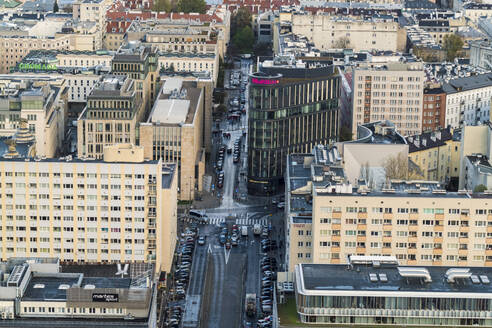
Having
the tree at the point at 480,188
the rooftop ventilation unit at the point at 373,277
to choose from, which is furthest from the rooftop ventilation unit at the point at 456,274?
the tree at the point at 480,188

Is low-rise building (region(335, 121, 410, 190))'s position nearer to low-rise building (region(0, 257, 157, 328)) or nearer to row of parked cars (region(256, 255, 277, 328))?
row of parked cars (region(256, 255, 277, 328))

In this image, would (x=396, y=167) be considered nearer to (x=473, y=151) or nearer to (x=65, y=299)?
(x=473, y=151)

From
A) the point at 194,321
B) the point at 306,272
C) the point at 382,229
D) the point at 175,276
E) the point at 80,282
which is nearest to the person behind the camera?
the point at 306,272

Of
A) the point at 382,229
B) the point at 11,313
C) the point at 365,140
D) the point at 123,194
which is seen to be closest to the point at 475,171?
the point at 365,140

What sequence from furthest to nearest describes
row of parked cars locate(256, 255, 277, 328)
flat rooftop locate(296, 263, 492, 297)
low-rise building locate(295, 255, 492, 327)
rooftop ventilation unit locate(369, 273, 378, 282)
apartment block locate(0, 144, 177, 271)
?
apartment block locate(0, 144, 177, 271) → row of parked cars locate(256, 255, 277, 328) → rooftop ventilation unit locate(369, 273, 378, 282) → flat rooftop locate(296, 263, 492, 297) → low-rise building locate(295, 255, 492, 327)

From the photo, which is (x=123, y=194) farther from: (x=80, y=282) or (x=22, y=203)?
(x=80, y=282)

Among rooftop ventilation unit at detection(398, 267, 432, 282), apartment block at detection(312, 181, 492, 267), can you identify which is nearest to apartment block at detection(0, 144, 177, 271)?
apartment block at detection(312, 181, 492, 267)
